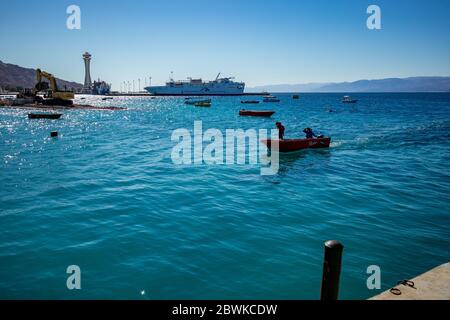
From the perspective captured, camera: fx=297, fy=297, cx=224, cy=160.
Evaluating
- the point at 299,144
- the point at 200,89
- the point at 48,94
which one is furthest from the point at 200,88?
the point at 299,144

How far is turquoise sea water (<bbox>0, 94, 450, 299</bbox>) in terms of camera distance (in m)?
7.41

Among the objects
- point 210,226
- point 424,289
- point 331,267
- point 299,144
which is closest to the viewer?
point 331,267

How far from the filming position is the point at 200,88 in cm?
18075

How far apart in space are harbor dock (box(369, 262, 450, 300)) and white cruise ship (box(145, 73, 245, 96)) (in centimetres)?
17788

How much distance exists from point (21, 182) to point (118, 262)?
998cm

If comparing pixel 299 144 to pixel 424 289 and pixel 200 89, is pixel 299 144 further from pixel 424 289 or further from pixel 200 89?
pixel 200 89

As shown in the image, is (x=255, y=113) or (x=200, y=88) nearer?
(x=255, y=113)

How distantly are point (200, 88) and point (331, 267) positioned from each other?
182m

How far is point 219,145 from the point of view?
87.7 ft

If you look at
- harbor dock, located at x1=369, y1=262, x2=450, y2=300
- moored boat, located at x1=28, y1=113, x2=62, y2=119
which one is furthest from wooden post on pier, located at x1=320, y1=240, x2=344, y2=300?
moored boat, located at x1=28, y1=113, x2=62, y2=119

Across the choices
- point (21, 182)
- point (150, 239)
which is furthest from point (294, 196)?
point (21, 182)

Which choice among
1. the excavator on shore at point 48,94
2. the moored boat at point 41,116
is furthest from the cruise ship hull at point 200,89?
the moored boat at point 41,116

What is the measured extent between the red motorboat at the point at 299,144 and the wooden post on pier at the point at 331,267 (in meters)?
17.0

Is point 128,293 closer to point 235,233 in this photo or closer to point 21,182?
point 235,233
